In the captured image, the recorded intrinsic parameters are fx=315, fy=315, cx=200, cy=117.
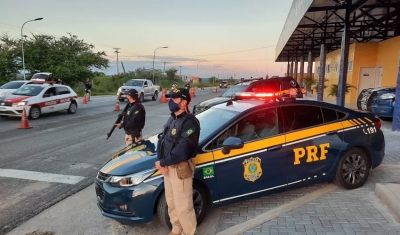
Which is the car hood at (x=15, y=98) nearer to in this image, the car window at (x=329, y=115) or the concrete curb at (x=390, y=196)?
the car window at (x=329, y=115)

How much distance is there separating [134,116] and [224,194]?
265 cm

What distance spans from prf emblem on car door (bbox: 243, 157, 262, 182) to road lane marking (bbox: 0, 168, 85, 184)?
3.21m

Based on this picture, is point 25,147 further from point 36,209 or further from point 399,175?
point 399,175

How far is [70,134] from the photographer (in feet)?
32.6

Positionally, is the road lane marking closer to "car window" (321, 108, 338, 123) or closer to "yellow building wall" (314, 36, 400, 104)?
"car window" (321, 108, 338, 123)

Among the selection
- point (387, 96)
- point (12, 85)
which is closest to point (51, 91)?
point (12, 85)

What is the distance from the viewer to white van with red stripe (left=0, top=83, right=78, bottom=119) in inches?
496

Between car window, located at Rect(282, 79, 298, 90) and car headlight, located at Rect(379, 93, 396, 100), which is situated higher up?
car window, located at Rect(282, 79, 298, 90)

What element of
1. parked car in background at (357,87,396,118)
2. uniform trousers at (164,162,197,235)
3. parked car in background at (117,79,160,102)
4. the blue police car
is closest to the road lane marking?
the blue police car

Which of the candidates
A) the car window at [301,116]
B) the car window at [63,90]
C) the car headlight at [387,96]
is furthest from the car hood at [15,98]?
the car headlight at [387,96]

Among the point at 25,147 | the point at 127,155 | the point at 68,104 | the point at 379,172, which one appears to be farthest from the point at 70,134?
the point at 379,172

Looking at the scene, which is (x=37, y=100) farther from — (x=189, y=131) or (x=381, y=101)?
(x=381, y=101)

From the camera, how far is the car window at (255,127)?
3980 mm

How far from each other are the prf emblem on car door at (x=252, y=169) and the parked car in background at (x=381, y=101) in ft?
29.8
